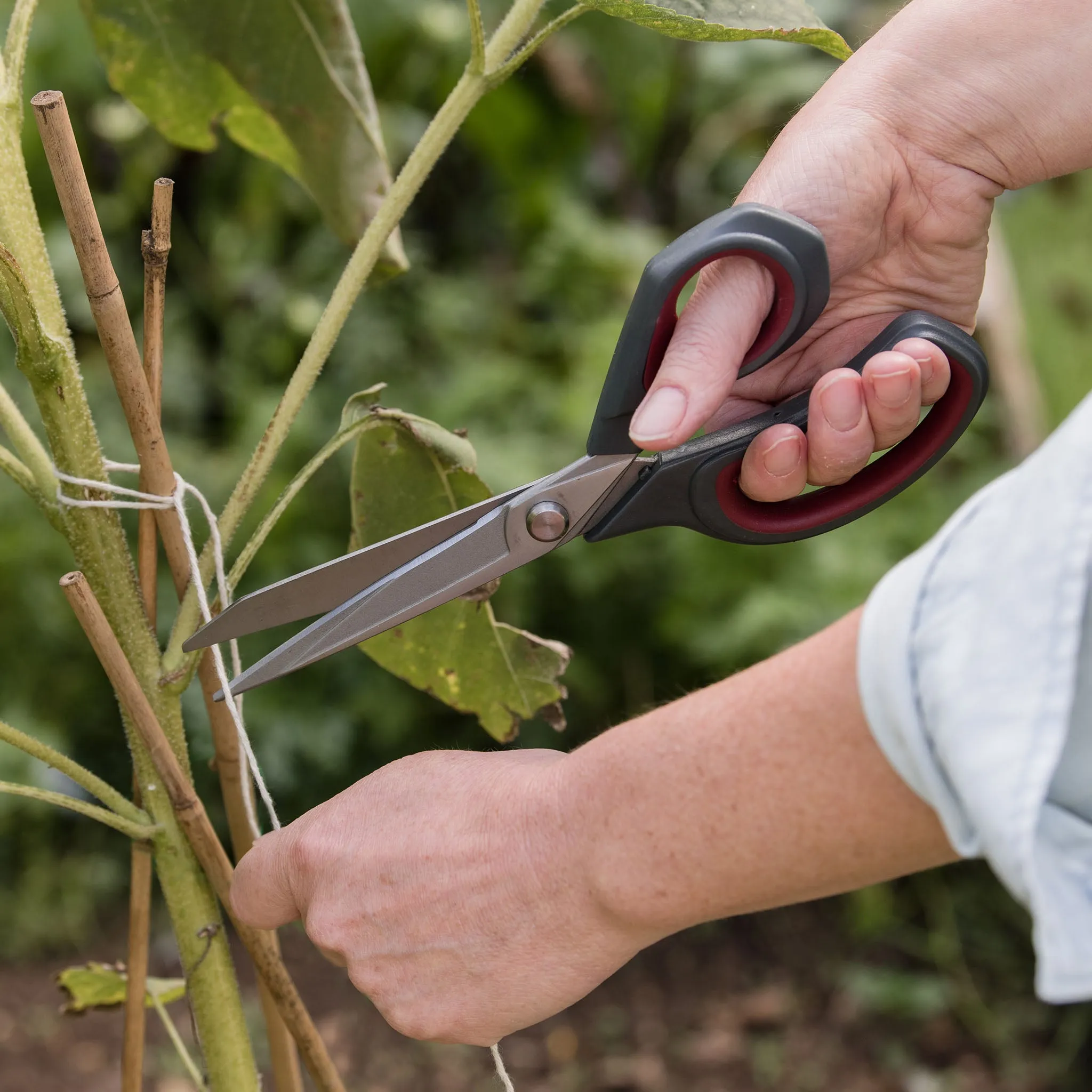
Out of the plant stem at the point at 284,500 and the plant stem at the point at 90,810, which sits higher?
the plant stem at the point at 284,500

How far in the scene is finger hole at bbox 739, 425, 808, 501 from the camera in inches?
26.0

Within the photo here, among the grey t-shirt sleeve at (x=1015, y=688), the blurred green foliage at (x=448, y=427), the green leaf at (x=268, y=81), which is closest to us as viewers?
the grey t-shirt sleeve at (x=1015, y=688)

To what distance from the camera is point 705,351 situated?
2.03 ft

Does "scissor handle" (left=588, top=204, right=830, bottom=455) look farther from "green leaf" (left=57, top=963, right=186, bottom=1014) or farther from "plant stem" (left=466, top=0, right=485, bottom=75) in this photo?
"green leaf" (left=57, top=963, right=186, bottom=1014)

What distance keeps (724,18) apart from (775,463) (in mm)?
235

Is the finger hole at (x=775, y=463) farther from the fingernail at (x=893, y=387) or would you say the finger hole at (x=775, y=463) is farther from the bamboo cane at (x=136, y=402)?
the bamboo cane at (x=136, y=402)

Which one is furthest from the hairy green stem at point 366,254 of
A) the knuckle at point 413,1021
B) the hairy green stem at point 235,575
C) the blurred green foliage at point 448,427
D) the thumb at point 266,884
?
the blurred green foliage at point 448,427

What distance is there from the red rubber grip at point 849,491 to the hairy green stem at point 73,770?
371 mm

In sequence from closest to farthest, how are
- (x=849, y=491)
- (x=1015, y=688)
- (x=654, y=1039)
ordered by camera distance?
1. (x=1015, y=688)
2. (x=849, y=491)
3. (x=654, y=1039)

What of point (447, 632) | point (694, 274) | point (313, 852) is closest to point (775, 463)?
point (694, 274)

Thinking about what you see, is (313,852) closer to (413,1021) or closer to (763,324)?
(413,1021)

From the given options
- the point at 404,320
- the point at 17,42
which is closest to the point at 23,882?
the point at 404,320

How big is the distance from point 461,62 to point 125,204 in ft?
2.06

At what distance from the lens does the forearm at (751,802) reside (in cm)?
45
